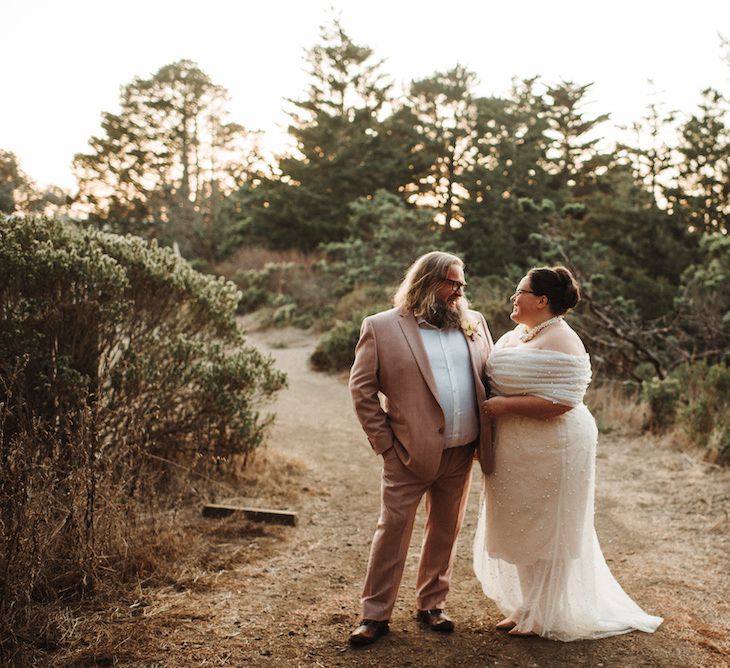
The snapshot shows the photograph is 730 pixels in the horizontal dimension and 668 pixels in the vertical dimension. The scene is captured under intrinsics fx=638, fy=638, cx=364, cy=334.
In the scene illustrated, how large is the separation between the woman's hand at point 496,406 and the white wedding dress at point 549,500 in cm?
7

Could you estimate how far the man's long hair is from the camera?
128 inches

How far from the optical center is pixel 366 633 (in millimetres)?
3203

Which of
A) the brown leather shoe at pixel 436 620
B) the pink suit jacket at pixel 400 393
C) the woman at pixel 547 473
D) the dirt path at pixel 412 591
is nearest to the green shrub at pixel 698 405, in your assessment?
the dirt path at pixel 412 591

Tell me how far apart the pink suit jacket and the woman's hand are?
34 mm

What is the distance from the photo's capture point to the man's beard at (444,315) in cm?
330

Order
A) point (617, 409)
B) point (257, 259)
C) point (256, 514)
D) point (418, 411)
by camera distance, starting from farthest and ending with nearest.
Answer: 1. point (257, 259)
2. point (617, 409)
3. point (256, 514)
4. point (418, 411)


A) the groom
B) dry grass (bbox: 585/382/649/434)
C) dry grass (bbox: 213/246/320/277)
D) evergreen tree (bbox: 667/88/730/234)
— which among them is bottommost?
dry grass (bbox: 585/382/649/434)

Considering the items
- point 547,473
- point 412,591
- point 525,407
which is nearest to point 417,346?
point 525,407

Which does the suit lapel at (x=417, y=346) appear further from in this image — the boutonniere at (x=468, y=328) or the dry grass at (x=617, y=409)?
the dry grass at (x=617, y=409)

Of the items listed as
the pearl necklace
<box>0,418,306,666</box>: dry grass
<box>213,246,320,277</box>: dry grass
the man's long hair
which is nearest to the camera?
<box>0,418,306,666</box>: dry grass

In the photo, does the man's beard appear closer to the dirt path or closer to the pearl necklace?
the pearl necklace

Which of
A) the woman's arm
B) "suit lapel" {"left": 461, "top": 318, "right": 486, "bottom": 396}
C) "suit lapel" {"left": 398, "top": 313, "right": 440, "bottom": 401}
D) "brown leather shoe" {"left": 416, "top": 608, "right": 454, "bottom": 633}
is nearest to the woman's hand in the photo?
the woman's arm

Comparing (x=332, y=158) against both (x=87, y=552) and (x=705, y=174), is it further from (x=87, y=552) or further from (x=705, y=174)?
(x=87, y=552)

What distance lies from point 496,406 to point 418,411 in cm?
42
